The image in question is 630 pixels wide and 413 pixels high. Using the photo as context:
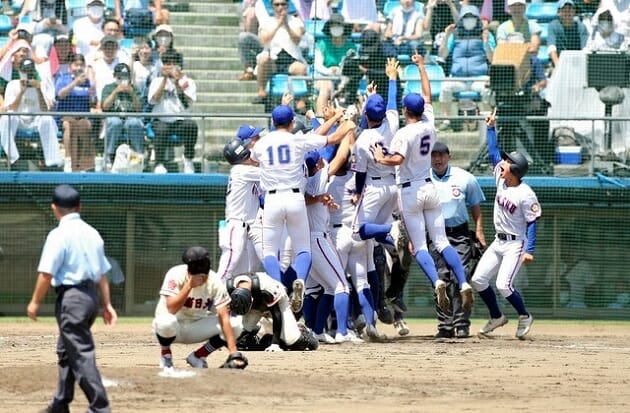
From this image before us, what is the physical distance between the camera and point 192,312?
9.45 metres

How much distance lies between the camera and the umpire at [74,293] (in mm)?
7523

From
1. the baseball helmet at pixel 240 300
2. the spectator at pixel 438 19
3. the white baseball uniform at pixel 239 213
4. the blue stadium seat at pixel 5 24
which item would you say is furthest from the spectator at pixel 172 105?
the baseball helmet at pixel 240 300

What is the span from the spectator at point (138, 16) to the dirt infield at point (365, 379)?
6.32 meters

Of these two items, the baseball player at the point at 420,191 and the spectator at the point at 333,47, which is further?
the spectator at the point at 333,47

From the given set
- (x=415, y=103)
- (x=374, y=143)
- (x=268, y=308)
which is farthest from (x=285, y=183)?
(x=268, y=308)

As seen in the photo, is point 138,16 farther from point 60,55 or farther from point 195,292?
point 195,292

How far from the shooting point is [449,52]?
58.0 feet

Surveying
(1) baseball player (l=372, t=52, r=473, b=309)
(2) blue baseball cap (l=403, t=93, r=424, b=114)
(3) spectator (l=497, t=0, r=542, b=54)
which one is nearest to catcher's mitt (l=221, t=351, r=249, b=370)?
(1) baseball player (l=372, t=52, r=473, b=309)

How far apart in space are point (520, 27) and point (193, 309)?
382 inches

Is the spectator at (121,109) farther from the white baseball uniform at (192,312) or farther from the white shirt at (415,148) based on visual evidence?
the white baseball uniform at (192,312)

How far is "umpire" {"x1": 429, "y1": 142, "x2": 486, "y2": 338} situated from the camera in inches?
539

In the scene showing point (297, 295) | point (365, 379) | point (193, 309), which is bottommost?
point (365, 379)

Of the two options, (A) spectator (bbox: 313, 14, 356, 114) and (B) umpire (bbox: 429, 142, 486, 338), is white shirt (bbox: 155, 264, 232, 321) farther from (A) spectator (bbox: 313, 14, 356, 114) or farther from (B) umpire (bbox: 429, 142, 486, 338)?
(A) spectator (bbox: 313, 14, 356, 114)

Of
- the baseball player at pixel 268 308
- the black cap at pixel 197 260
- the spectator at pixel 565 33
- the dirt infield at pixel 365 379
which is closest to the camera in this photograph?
the dirt infield at pixel 365 379
